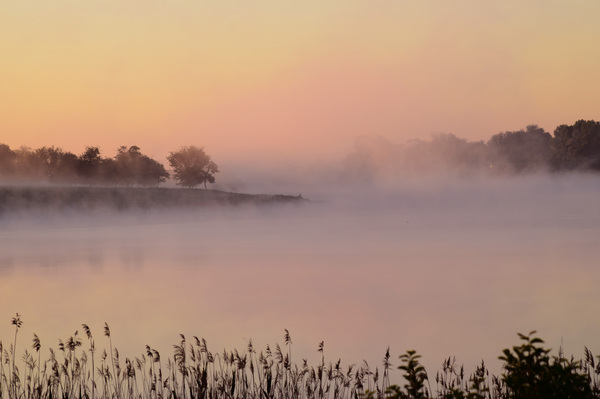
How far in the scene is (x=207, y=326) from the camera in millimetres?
28922

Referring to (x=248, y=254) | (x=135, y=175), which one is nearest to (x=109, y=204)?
(x=135, y=175)

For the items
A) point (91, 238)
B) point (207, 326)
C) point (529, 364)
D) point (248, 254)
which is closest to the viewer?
point (529, 364)

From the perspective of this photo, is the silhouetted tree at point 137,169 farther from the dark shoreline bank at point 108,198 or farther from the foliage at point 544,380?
the foliage at point 544,380

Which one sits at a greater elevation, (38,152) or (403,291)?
(38,152)

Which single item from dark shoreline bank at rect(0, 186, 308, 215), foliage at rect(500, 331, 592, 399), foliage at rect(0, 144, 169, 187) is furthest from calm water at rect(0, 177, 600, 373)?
foliage at rect(0, 144, 169, 187)

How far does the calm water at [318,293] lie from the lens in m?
26.4

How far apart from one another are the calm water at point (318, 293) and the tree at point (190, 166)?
11088 centimetres

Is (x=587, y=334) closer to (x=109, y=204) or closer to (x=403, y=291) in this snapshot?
(x=403, y=291)

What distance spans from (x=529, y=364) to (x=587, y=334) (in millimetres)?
20315

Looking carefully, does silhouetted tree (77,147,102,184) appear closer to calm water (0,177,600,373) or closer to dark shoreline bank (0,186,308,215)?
dark shoreline bank (0,186,308,215)

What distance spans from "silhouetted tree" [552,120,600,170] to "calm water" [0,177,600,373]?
108 meters

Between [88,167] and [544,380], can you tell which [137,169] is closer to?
[88,167]

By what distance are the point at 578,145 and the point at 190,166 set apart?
106 meters

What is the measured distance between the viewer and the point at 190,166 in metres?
195
